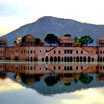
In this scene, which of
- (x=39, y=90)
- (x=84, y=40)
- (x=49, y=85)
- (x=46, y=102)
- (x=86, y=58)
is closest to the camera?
(x=46, y=102)

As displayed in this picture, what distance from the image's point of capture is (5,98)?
23.8 m

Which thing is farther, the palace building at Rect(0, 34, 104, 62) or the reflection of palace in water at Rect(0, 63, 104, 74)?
the palace building at Rect(0, 34, 104, 62)

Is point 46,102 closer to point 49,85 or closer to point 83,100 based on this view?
point 83,100

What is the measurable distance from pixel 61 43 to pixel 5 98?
225ft

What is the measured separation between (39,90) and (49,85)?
3499 millimetres

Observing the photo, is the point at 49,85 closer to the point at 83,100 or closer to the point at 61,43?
the point at 83,100

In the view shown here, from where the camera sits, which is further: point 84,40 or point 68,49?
point 84,40

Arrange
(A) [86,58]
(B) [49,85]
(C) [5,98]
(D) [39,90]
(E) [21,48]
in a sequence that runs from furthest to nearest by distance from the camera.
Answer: (E) [21,48] → (A) [86,58] → (B) [49,85] → (D) [39,90] → (C) [5,98]

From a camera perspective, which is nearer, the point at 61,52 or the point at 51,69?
the point at 51,69

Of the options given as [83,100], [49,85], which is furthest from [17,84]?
[83,100]

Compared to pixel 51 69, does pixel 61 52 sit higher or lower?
higher

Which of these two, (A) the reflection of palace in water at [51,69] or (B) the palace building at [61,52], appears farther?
(B) the palace building at [61,52]

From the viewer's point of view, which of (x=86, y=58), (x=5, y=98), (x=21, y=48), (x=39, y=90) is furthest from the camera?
(x=21, y=48)

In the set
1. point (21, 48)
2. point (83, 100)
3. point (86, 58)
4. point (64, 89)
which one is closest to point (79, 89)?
point (64, 89)
